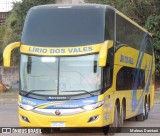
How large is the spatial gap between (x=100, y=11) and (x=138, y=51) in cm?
514

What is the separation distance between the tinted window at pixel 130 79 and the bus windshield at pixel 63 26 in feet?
7.01

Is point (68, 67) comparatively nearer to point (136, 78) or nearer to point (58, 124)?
point (58, 124)

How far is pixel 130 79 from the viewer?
17.1 m

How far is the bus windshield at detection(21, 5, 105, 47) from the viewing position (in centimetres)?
1322

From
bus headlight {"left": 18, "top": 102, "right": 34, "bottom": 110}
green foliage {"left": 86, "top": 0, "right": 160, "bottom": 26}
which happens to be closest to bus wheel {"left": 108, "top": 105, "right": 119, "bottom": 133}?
bus headlight {"left": 18, "top": 102, "right": 34, "bottom": 110}

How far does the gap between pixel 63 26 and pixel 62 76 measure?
1.53m

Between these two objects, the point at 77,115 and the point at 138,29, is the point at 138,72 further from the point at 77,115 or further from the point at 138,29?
the point at 77,115

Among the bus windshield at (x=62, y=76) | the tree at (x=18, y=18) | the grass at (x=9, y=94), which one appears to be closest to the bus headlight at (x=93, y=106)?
the bus windshield at (x=62, y=76)

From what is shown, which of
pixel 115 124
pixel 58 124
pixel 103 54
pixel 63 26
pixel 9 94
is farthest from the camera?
pixel 9 94

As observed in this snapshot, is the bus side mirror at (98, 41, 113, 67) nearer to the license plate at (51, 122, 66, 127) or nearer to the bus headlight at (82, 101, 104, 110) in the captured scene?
the bus headlight at (82, 101, 104, 110)

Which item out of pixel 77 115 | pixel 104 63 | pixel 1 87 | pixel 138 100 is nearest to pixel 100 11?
pixel 104 63

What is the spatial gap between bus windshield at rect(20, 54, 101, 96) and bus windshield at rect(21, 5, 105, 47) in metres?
0.48

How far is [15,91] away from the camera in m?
38.3

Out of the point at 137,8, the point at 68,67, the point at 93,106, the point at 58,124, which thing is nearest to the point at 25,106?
the point at 58,124
